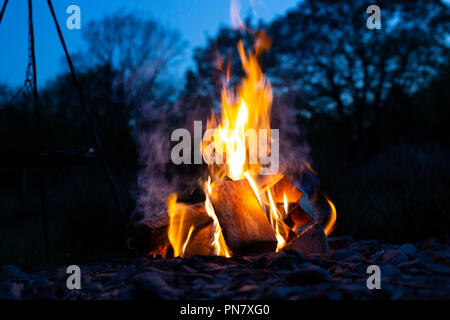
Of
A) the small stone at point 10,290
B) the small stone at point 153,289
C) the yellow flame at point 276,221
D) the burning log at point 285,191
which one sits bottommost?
the small stone at point 10,290

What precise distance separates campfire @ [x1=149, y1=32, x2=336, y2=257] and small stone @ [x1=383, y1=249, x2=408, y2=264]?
44 cm

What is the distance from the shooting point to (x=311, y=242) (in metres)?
2.63

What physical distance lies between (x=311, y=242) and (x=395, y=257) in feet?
1.91

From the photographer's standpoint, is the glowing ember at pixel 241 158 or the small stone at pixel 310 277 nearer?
the small stone at pixel 310 277

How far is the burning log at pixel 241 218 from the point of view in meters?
2.62

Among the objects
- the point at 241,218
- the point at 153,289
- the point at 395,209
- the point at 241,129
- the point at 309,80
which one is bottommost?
the point at 153,289

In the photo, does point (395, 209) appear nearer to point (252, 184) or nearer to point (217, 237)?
point (252, 184)

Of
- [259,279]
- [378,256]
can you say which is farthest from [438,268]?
[259,279]

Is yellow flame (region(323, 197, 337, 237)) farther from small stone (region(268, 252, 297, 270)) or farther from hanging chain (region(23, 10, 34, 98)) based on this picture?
hanging chain (region(23, 10, 34, 98))

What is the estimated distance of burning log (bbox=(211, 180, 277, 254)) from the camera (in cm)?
262

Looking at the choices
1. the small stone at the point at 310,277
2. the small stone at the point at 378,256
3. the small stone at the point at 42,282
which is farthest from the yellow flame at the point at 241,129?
the small stone at the point at 42,282

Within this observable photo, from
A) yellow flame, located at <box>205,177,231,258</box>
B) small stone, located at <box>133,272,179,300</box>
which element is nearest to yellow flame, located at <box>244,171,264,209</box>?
yellow flame, located at <box>205,177,231,258</box>

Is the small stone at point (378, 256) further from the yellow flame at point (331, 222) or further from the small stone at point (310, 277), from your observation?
the yellow flame at point (331, 222)
